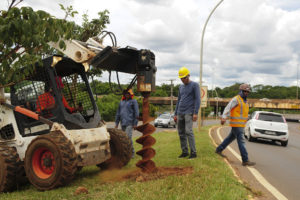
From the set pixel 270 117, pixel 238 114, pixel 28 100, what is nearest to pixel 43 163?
pixel 28 100

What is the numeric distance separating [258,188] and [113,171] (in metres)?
2.90

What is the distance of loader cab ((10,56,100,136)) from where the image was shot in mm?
5750

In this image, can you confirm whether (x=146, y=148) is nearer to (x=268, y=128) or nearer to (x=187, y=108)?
(x=187, y=108)

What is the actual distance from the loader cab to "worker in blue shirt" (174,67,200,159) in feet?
6.89

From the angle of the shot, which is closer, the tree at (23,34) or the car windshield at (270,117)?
the tree at (23,34)

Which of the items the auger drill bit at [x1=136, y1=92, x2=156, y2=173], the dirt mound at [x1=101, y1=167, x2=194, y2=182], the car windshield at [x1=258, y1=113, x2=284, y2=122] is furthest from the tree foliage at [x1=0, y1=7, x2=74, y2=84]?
the car windshield at [x1=258, y1=113, x2=284, y2=122]

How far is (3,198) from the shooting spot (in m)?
4.91

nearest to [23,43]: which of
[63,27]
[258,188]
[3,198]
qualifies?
[63,27]

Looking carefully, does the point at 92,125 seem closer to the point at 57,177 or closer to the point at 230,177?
the point at 57,177

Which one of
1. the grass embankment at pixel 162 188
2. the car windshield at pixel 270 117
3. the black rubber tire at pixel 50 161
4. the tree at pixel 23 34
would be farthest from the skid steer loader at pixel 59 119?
the car windshield at pixel 270 117

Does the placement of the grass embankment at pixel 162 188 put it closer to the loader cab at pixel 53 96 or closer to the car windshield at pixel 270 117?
the loader cab at pixel 53 96

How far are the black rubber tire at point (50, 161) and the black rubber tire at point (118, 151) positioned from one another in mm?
1613

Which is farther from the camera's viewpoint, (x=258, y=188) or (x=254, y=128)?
(x=254, y=128)

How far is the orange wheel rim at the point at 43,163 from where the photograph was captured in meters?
5.34
